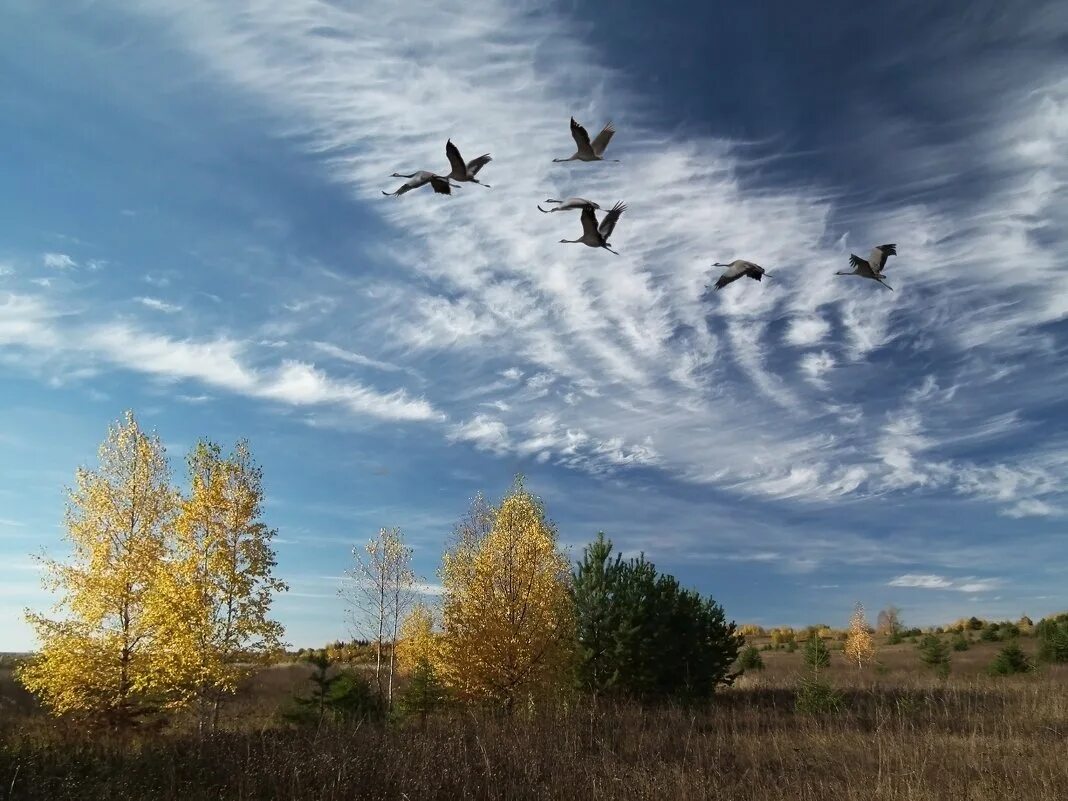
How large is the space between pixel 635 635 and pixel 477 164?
590 inches

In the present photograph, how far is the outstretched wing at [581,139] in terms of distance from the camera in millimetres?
6590

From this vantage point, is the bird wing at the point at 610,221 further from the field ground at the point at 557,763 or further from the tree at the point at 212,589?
the tree at the point at 212,589

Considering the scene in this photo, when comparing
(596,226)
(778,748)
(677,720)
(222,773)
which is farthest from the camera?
(677,720)

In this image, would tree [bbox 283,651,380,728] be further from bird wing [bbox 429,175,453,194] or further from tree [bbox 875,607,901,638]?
tree [bbox 875,607,901,638]

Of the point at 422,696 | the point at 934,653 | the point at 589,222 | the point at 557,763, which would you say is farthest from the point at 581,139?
the point at 934,653

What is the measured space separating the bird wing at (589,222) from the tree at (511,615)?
14264 millimetres

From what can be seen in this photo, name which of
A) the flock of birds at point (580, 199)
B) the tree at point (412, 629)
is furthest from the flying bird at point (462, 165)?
the tree at point (412, 629)

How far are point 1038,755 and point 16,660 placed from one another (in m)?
23.1

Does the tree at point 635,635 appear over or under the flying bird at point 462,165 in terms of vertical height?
under

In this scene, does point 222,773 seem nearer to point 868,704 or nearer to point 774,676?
point 868,704

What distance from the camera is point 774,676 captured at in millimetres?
33000

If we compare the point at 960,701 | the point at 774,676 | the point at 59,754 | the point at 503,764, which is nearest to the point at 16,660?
the point at 59,754

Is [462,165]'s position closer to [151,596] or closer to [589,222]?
[589,222]

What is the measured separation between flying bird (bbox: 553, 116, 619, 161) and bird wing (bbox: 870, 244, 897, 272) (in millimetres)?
3062
